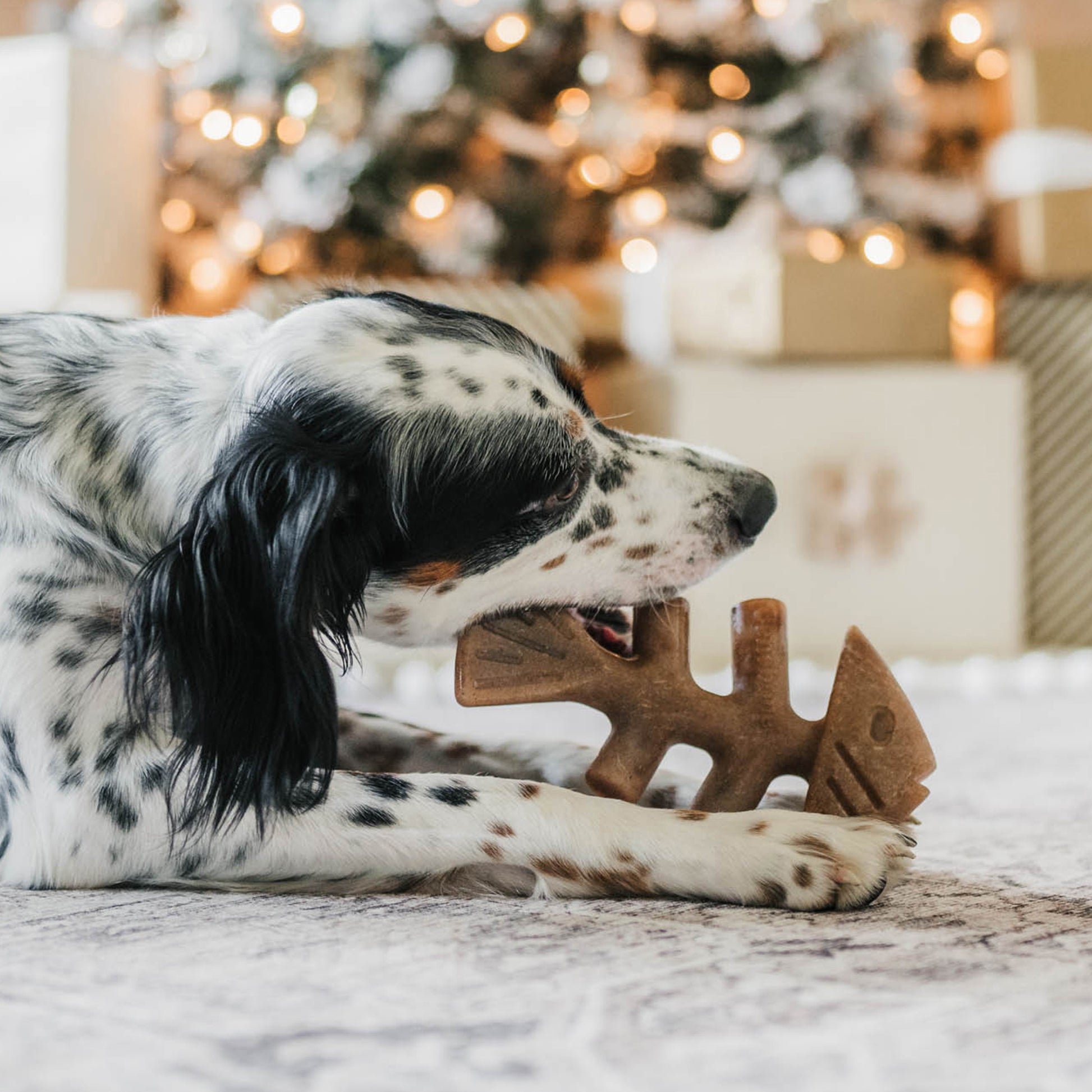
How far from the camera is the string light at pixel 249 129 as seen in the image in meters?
4.04

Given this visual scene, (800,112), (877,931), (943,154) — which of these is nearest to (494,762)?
(877,931)

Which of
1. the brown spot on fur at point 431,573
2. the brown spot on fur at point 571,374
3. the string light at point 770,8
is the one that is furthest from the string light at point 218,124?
the brown spot on fur at point 431,573

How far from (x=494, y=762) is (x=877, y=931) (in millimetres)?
594

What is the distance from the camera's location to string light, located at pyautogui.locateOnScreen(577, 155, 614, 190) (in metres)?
4.27

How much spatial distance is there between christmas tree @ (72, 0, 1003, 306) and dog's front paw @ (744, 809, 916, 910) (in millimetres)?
3079

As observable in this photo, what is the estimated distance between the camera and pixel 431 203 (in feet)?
13.5

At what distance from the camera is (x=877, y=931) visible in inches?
43.4

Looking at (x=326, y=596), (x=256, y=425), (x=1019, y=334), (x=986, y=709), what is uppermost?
(x=1019, y=334)

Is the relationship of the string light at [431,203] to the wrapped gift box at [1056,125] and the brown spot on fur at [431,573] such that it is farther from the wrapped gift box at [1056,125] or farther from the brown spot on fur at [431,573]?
the brown spot on fur at [431,573]

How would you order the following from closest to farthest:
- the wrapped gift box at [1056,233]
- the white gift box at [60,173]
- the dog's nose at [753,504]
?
the dog's nose at [753,504]
the white gift box at [60,173]
the wrapped gift box at [1056,233]

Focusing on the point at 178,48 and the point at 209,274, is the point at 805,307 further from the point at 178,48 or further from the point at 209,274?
the point at 178,48

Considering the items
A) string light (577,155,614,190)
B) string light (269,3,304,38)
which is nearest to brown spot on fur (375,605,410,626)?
string light (269,3,304,38)

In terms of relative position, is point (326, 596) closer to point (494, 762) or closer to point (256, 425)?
point (256, 425)

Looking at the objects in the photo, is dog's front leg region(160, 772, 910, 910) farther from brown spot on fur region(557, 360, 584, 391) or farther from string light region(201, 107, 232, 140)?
string light region(201, 107, 232, 140)
